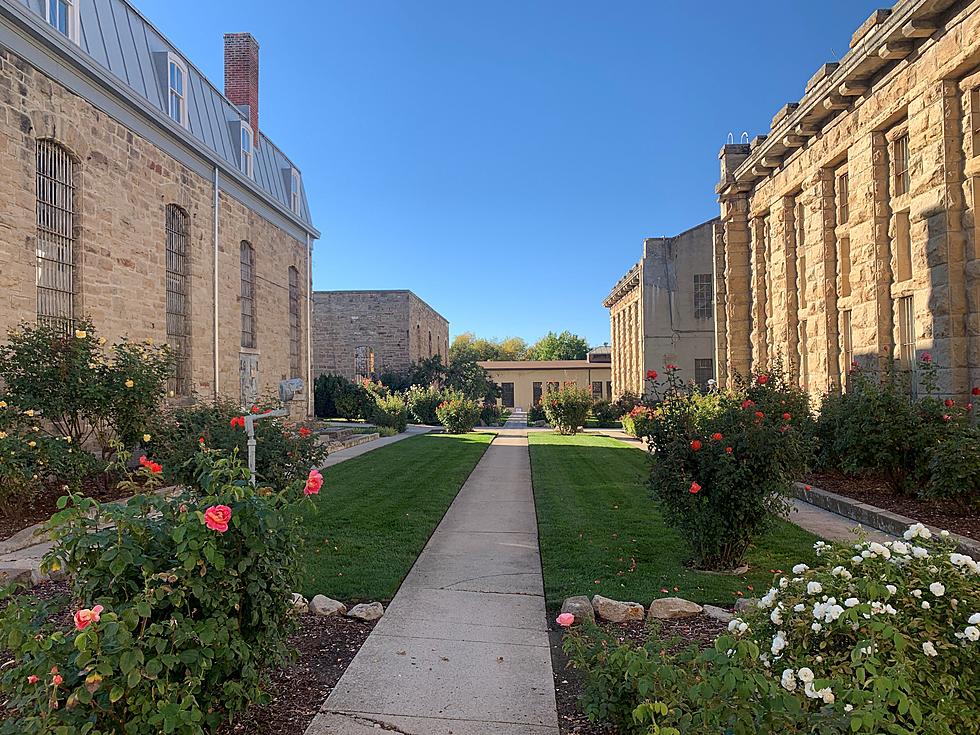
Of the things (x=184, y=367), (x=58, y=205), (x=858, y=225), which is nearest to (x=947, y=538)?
(x=858, y=225)

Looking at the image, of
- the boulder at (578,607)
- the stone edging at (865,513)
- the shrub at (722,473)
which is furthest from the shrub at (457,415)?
the boulder at (578,607)

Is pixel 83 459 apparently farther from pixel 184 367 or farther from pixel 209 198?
pixel 209 198

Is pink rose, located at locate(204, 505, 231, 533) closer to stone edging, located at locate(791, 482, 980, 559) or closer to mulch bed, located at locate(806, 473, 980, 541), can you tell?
stone edging, located at locate(791, 482, 980, 559)

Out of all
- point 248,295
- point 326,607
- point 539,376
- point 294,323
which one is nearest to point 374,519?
point 326,607

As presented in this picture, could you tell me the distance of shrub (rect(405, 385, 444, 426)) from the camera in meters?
31.0

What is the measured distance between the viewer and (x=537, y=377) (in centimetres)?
4972

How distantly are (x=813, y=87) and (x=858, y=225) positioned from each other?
324 cm

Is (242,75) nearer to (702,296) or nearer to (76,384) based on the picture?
(76,384)

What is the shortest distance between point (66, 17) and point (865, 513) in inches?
543

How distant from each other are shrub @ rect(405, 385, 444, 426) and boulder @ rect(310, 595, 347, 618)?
85.2ft

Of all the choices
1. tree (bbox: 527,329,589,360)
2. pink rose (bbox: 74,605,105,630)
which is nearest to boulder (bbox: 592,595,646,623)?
pink rose (bbox: 74,605,105,630)

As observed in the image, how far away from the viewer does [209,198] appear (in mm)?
15078

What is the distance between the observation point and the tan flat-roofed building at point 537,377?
1866 inches

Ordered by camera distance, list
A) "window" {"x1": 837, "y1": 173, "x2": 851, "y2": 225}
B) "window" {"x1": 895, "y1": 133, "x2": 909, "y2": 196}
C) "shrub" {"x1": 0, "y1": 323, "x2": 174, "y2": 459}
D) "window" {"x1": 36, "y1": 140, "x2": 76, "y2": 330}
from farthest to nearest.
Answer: "window" {"x1": 837, "y1": 173, "x2": 851, "y2": 225} → "window" {"x1": 895, "y1": 133, "x2": 909, "y2": 196} → "window" {"x1": 36, "y1": 140, "x2": 76, "y2": 330} → "shrub" {"x1": 0, "y1": 323, "x2": 174, "y2": 459}
